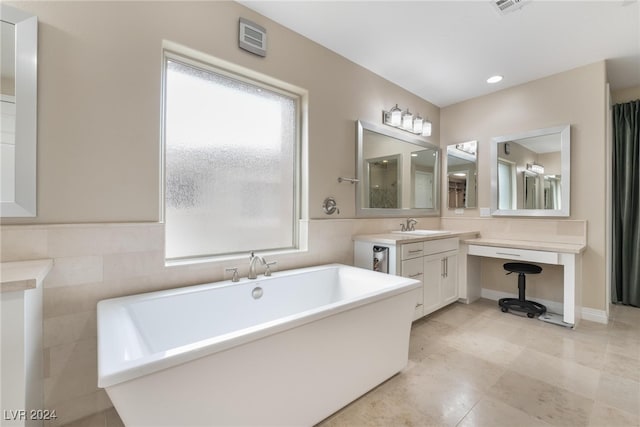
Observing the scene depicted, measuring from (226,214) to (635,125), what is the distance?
4.56 metres

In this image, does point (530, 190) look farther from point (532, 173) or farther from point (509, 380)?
point (509, 380)

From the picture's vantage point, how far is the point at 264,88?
7.67ft

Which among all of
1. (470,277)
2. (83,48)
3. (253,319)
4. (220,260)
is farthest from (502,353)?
(83,48)

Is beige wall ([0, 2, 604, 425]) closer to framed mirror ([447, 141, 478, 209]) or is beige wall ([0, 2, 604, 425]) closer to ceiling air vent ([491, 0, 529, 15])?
ceiling air vent ([491, 0, 529, 15])

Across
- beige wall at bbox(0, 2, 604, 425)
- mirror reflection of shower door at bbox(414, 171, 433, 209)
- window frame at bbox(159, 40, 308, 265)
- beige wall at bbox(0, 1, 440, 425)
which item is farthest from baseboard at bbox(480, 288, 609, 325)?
beige wall at bbox(0, 1, 440, 425)

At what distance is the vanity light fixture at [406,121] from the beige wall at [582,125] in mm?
941

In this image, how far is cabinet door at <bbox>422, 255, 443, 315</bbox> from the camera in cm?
271

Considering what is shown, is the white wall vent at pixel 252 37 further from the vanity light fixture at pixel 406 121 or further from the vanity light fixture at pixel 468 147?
the vanity light fixture at pixel 468 147

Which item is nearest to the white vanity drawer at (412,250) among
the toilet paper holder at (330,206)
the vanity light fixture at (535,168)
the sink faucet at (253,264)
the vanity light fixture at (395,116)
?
the toilet paper holder at (330,206)

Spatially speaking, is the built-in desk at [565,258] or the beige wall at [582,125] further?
the beige wall at [582,125]

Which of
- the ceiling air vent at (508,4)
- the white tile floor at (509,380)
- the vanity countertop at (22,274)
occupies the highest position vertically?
the ceiling air vent at (508,4)

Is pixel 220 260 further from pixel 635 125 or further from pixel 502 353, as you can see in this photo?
pixel 635 125

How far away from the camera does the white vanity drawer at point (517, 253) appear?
266cm

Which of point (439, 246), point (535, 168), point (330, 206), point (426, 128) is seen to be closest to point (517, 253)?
point (439, 246)
